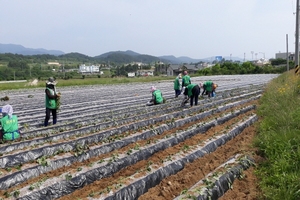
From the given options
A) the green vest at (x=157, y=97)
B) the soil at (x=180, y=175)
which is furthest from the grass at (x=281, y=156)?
the green vest at (x=157, y=97)

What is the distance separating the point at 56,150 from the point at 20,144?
1.06 meters

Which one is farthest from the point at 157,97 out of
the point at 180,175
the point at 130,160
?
the point at 180,175

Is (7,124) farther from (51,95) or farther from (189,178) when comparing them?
(189,178)

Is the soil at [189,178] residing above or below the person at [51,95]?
below

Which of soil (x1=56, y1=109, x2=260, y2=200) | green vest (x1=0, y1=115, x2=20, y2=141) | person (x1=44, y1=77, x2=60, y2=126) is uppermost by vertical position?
person (x1=44, y1=77, x2=60, y2=126)

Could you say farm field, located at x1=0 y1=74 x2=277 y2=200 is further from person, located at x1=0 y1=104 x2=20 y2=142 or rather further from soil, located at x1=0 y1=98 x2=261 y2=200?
→ person, located at x1=0 y1=104 x2=20 y2=142

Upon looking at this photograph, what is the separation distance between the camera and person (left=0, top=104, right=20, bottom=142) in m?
6.86

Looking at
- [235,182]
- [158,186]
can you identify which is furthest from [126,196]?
[235,182]

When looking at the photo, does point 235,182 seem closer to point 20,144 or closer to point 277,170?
point 277,170

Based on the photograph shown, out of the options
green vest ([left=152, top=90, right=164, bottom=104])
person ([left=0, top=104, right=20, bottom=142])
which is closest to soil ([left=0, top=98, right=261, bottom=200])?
person ([left=0, top=104, right=20, bottom=142])

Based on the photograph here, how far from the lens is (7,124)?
22.7 ft

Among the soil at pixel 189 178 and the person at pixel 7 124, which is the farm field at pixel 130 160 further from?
the person at pixel 7 124

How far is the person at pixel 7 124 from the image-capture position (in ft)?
22.5

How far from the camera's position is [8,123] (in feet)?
22.8
